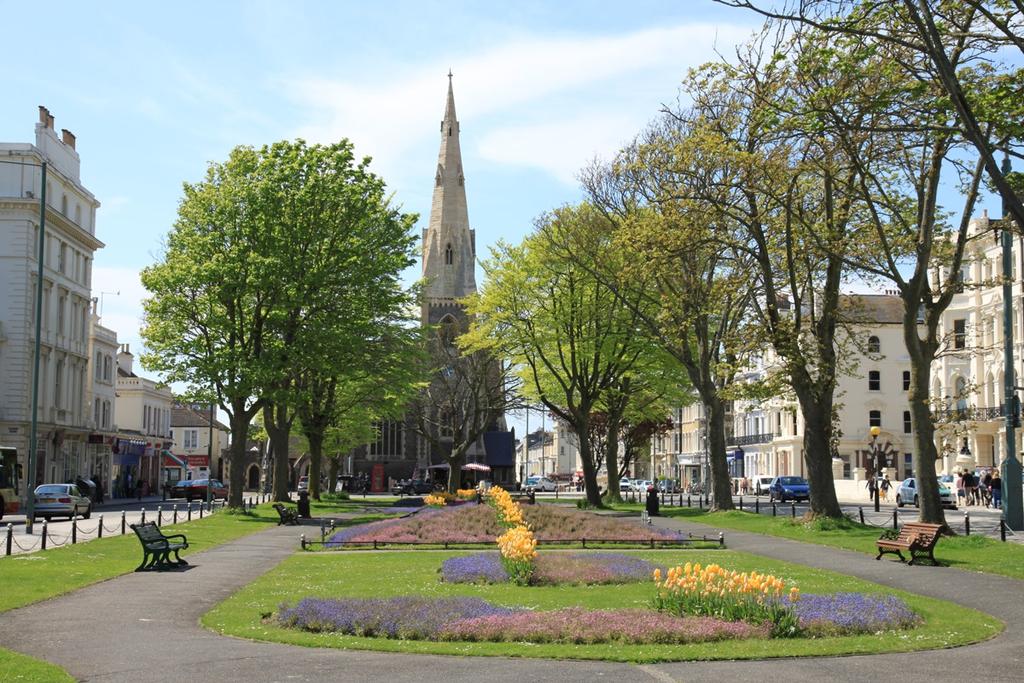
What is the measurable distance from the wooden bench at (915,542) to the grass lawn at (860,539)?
1.60ft

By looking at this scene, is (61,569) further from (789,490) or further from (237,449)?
(789,490)

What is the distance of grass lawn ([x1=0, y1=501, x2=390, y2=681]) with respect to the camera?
39.3 ft

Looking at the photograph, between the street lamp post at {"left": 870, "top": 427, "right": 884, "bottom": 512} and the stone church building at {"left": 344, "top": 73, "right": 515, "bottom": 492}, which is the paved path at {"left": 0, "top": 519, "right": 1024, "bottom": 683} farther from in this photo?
the stone church building at {"left": 344, "top": 73, "right": 515, "bottom": 492}

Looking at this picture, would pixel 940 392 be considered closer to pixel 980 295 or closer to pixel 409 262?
pixel 980 295

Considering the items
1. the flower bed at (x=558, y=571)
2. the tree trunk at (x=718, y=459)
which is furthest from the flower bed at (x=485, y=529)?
the tree trunk at (x=718, y=459)

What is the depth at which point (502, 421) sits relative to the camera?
117 meters

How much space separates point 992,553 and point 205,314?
32277 millimetres

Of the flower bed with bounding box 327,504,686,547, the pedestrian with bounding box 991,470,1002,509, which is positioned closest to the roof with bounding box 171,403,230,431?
the pedestrian with bounding box 991,470,1002,509

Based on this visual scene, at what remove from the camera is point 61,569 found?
73.7 ft

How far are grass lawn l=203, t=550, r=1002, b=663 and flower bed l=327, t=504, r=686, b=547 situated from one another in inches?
99.4

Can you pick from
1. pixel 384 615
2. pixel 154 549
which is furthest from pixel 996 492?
pixel 384 615

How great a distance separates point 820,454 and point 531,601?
64.2 ft

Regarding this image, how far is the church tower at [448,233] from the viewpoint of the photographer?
119m

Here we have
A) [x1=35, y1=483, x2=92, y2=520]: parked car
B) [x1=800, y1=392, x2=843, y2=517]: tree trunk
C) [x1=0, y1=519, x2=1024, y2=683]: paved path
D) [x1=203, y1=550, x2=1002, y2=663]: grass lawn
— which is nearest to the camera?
[x1=0, y1=519, x2=1024, y2=683]: paved path
